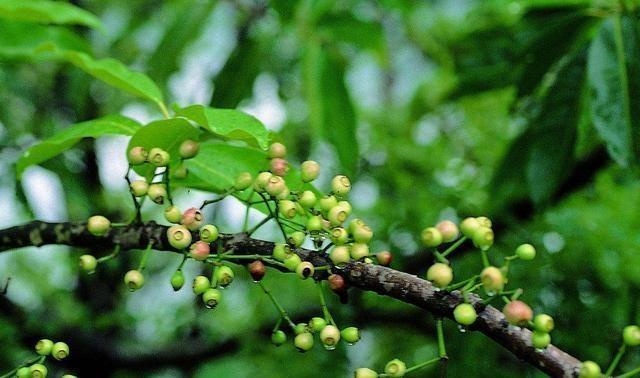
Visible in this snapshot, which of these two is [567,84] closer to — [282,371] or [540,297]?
[540,297]

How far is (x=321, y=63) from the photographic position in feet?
5.08

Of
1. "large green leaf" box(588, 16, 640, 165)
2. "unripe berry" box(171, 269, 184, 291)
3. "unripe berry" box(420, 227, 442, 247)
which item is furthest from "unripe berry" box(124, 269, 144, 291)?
"large green leaf" box(588, 16, 640, 165)

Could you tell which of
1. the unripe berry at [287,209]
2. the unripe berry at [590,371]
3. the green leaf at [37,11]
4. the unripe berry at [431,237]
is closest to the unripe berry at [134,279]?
the unripe berry at [287,209]

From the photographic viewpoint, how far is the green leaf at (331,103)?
1458 mm

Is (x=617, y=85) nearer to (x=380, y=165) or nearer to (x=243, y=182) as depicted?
(x=243, y=182)

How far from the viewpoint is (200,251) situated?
65 cm

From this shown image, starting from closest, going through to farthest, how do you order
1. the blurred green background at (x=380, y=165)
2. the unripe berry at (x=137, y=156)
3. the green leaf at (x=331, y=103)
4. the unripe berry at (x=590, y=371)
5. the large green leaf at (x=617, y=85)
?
the unripe berry at (x=590, y=371) → the unripe berry at (x=137, y=156) → the large green leaf at (x=617, y=85) → the blurred green background at (x=380, y=165) → the green leaf at (x=331, y=103)

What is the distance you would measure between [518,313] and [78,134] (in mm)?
501

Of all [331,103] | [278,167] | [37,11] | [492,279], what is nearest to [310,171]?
[278,167]

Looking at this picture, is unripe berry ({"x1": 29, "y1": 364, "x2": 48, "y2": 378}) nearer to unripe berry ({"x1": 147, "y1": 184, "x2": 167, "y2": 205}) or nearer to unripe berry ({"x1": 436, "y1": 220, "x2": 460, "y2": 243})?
unripe berry ({"x1": 147, "y1": 184, "x2": 167, "y2": 205})

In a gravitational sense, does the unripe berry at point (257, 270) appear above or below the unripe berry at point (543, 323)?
below

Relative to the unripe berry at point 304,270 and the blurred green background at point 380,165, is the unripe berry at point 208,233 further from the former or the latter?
the blurred green background at point 380,165

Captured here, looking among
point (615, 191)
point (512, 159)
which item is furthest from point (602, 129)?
point (615, 191)

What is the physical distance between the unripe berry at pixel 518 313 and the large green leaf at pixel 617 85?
26.7 inches
